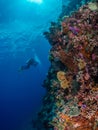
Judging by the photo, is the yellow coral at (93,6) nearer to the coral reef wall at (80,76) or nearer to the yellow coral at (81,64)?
the coral reef wall at (80,76)

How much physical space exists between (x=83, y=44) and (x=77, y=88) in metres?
1.11

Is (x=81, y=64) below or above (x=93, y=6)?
below

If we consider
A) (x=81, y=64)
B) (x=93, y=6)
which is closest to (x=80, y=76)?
(x=81, y=64)

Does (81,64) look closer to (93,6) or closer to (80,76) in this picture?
(80,76)

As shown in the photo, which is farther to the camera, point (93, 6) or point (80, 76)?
point (93, 6)

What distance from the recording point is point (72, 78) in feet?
20.6

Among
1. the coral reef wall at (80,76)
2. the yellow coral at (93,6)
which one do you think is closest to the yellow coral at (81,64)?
the coral reef wall at (80,76)

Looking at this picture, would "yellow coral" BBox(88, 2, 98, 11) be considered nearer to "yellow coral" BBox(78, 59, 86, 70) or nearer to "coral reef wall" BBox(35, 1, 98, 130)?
"coral reef wall" BBox(35, 1, 98, 130)

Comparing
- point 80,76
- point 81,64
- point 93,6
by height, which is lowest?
point 80,76

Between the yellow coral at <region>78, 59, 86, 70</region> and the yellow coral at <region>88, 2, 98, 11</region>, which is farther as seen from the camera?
the yellow coral at <region>88, 2, 98, 11</region>

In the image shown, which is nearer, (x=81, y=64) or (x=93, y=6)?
(x=81, y=64)

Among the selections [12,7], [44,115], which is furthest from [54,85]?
[12,7]

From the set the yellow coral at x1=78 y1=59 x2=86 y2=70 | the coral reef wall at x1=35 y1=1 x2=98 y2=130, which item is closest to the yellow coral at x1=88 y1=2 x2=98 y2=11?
the coral reef wall at x1=35 y1=1 x2=98 y2=130

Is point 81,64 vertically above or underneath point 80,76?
above
